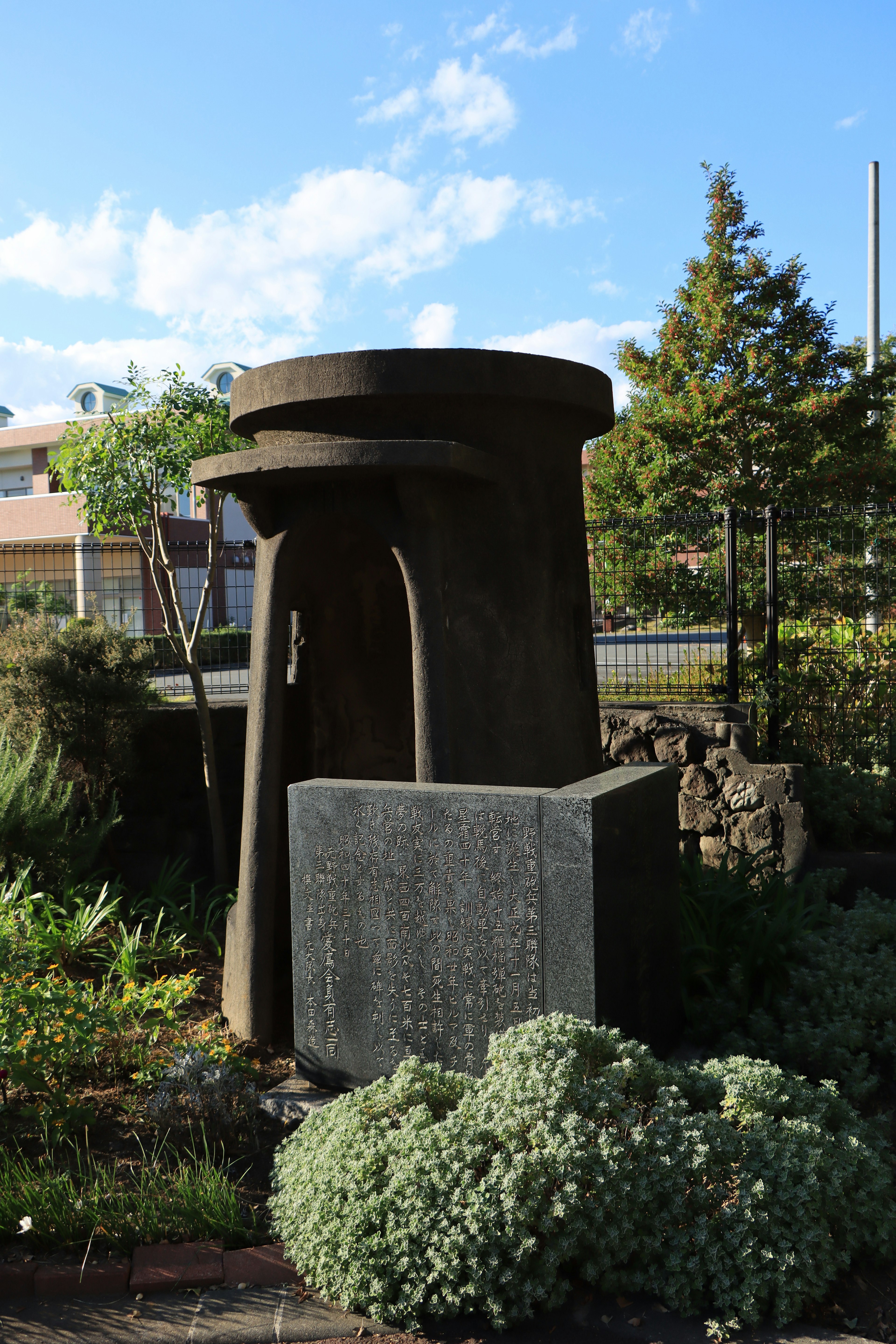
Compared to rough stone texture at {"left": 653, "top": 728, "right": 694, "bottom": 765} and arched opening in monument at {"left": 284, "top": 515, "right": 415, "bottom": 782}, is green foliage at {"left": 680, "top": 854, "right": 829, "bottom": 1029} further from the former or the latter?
rough stone texture at {"left": 653, "top": 728, "right": 694, "bottom": 765}

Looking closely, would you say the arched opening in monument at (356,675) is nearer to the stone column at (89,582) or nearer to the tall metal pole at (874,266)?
the stone column at (89,582)

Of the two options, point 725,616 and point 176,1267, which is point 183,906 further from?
point 725,616

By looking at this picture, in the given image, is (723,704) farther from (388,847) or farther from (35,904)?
(35,904)

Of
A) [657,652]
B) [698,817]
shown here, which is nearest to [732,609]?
[657,652]

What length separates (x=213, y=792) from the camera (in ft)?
21.7

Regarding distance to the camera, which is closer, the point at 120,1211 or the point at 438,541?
the point at 120,1211

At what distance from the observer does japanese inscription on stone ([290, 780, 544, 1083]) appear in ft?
11.8

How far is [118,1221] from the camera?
309 cm

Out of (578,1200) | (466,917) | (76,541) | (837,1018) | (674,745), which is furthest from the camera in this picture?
(76,541)

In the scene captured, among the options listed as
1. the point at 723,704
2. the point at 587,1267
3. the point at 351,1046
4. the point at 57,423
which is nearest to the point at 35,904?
the point at 351,1046

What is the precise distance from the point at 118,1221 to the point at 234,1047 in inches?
55.3

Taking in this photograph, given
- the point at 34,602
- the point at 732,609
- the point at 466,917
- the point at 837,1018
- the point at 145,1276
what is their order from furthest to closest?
1. the point at 34,602
2. the point at 732,609
3. the point at 837,1018
4. the point at 466,917
5. the point at 145,1276

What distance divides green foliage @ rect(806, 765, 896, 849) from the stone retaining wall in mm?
208

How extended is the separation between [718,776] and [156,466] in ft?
15.4
